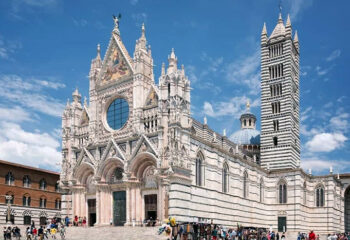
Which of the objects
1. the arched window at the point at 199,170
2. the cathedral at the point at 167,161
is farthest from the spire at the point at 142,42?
the arched window at the point at 199,170

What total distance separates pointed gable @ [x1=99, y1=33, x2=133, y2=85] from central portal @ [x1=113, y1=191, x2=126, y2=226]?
11.0 metres

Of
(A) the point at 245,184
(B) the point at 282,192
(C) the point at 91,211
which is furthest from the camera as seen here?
(B) the point at 282,192

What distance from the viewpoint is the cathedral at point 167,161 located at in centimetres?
3522

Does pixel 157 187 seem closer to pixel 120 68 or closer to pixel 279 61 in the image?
pixel 120 68

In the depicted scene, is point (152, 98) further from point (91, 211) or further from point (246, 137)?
point (246, 137)

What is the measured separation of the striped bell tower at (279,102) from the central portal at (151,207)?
22.4m

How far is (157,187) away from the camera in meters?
35.7

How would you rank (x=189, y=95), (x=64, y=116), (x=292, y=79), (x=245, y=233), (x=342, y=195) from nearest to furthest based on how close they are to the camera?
(x=245, y=233) → (x=189, y=95) → (x=64, y=116) → (x=292, y=79) → (x=342, y=195)

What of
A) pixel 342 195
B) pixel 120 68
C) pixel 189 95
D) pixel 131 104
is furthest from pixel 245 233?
pixel 342 195

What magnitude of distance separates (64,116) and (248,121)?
111ft

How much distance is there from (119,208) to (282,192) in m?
23.1

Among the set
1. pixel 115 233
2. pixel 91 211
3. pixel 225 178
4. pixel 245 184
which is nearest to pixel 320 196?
pixel 245 184

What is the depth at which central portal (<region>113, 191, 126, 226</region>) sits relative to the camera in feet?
124

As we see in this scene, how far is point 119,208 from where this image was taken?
38.1m
